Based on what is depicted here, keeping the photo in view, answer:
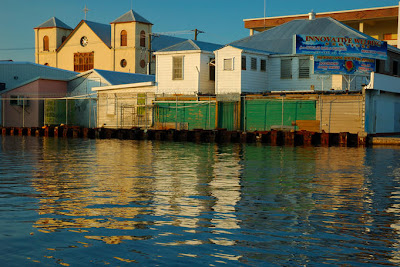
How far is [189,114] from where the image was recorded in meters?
50.7

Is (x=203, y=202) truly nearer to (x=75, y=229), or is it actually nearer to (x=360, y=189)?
(x=75, y=229)

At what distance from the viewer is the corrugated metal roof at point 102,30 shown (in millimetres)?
91375

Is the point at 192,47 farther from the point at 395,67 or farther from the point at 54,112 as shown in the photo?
the point at 395,67

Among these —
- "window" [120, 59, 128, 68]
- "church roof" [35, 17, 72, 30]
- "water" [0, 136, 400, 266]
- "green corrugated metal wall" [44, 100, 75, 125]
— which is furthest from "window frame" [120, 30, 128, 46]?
"water" [0, 136, 400, 266]

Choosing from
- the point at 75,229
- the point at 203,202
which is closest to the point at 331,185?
the point at 203,202

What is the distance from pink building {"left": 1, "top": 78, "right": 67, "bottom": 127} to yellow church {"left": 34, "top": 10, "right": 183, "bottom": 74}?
24.5 meters

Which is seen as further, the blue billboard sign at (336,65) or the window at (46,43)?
the window at (46,43)

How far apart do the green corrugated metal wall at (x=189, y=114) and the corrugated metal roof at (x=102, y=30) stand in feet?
137


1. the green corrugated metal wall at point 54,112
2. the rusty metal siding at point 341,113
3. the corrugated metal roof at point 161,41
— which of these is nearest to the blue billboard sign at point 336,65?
the rusty metal siding at point 341,113

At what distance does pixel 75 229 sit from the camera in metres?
11.2

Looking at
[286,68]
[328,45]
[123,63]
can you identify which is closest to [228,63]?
[286,68]

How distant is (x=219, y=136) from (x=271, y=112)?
4.67m

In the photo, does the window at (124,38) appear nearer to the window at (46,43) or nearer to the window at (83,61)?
the window at (83,61)

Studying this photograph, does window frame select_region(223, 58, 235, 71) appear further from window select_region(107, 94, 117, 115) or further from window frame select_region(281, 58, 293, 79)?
window select_region(107, 94, 117, 115)
